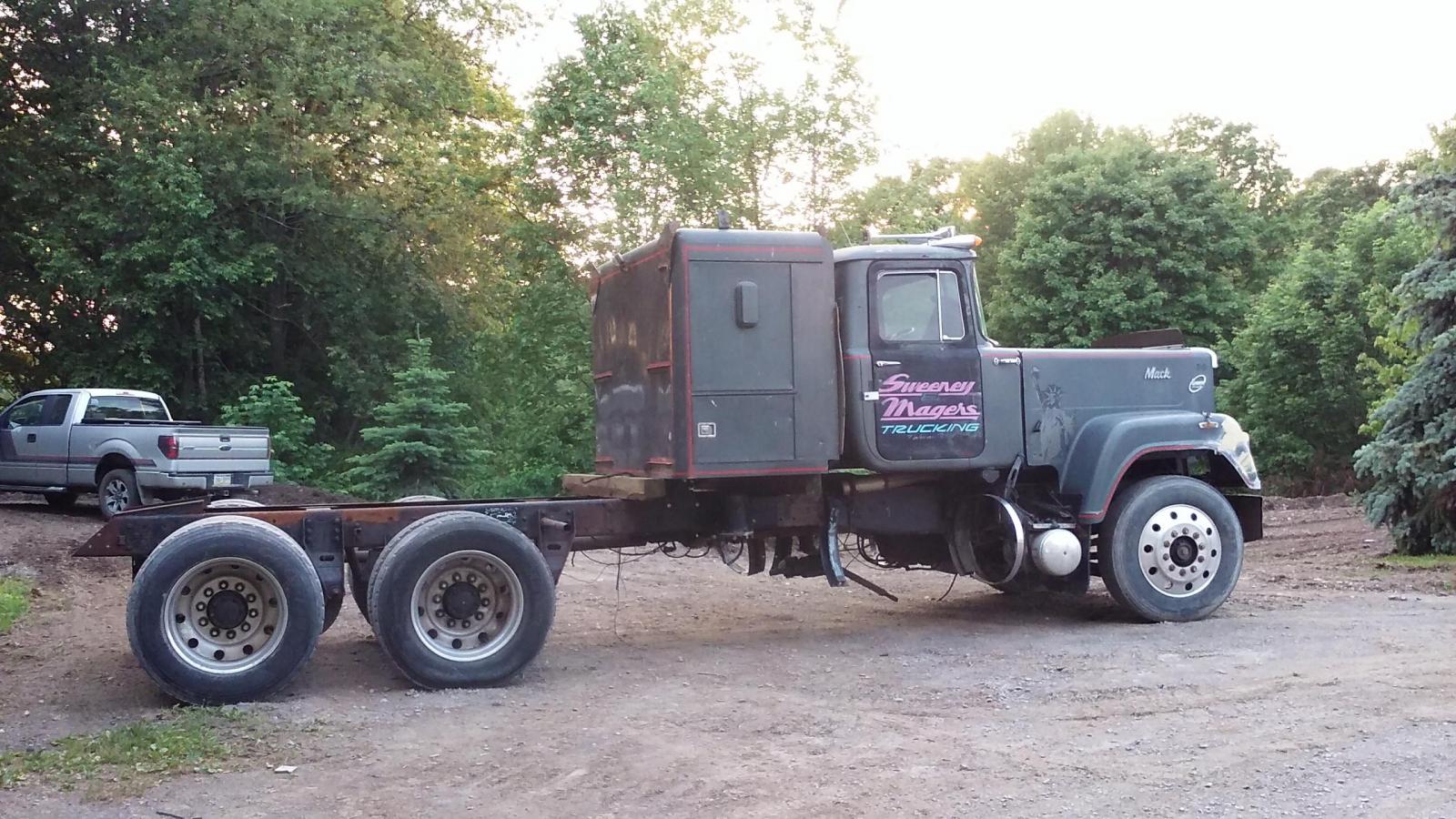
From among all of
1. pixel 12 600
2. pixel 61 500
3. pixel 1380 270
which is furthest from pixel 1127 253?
pixel 12 600

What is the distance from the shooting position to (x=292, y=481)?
21.9m

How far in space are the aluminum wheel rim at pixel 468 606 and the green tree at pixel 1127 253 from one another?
81.7 ft

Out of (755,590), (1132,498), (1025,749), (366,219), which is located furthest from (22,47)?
(1025,749)

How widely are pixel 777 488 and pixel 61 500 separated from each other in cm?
1462

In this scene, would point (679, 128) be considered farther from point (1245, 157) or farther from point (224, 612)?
point (1245, 157)

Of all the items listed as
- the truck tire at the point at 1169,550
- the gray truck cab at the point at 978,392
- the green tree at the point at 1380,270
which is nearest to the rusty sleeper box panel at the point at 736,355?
the gray truck cab at the point at 978,392

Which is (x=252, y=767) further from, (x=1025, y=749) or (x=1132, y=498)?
(x=1132, y=498)

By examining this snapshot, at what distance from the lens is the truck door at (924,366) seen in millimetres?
9633

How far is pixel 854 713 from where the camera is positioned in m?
7.49

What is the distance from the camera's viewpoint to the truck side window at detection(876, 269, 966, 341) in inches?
383

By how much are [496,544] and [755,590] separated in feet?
17.6

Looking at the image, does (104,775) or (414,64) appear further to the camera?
(414,64)

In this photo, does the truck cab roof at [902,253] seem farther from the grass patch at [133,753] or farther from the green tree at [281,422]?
the green tree at [281,422]

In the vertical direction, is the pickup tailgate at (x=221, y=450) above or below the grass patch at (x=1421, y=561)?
above
